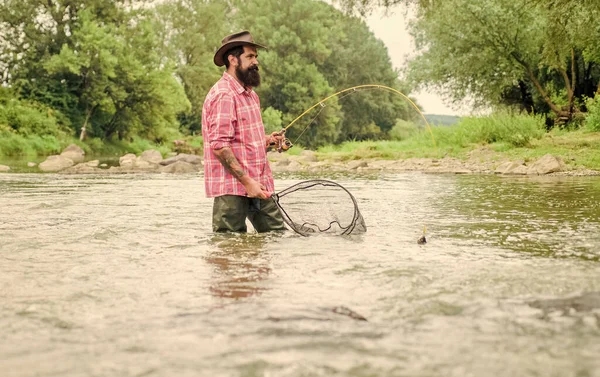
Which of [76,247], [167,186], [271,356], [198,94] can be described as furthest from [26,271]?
[198,94]

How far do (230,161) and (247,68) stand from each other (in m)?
0.92

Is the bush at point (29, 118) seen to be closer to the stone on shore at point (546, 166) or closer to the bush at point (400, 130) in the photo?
the stone on shore at point (546, 166)

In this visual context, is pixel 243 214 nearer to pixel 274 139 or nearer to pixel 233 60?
pixel 274 139

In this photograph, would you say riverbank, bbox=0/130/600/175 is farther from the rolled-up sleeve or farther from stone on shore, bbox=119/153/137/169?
the rolled-up sleeve

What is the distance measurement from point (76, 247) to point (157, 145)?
46.8 metres

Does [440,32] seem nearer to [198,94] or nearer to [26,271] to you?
[26,271]

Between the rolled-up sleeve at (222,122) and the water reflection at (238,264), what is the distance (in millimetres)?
860

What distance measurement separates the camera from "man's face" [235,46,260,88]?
20.2ft

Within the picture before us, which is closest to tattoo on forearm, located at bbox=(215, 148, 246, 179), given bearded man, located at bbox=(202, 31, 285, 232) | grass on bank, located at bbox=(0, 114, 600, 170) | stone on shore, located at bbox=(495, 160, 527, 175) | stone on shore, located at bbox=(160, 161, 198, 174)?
bearded man, located at bbox=(202, 31, 285, 232)

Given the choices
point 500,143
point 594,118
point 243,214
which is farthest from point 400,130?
point 243,214

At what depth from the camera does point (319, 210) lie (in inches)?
262

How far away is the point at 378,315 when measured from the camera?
3.31 metres

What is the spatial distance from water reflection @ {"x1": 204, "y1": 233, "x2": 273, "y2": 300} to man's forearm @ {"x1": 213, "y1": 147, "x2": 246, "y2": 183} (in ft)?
1.91

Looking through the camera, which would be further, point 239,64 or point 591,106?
point 591,106
